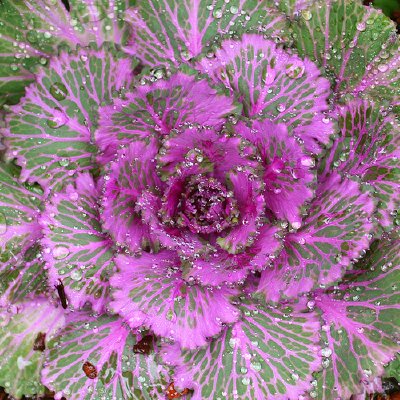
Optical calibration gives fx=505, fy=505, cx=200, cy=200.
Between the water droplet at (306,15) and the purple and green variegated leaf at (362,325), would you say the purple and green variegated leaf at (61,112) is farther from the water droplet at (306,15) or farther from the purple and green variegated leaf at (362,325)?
the purple and green variegated leaf at (362,325)

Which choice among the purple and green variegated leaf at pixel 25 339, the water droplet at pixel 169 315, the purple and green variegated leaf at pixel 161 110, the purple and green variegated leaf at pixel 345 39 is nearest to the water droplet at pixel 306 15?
the purple and green variegated leaf at pixel 345 39

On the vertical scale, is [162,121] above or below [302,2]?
below

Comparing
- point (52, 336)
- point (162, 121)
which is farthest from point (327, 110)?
point (52, 336)

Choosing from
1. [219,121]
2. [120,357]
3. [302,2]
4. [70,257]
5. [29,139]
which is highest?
[302,2]

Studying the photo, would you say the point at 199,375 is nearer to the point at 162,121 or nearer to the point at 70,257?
the point at 70,257

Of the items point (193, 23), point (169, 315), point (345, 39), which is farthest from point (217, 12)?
point (169, 315)

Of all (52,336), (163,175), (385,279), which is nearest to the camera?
(163,175)
